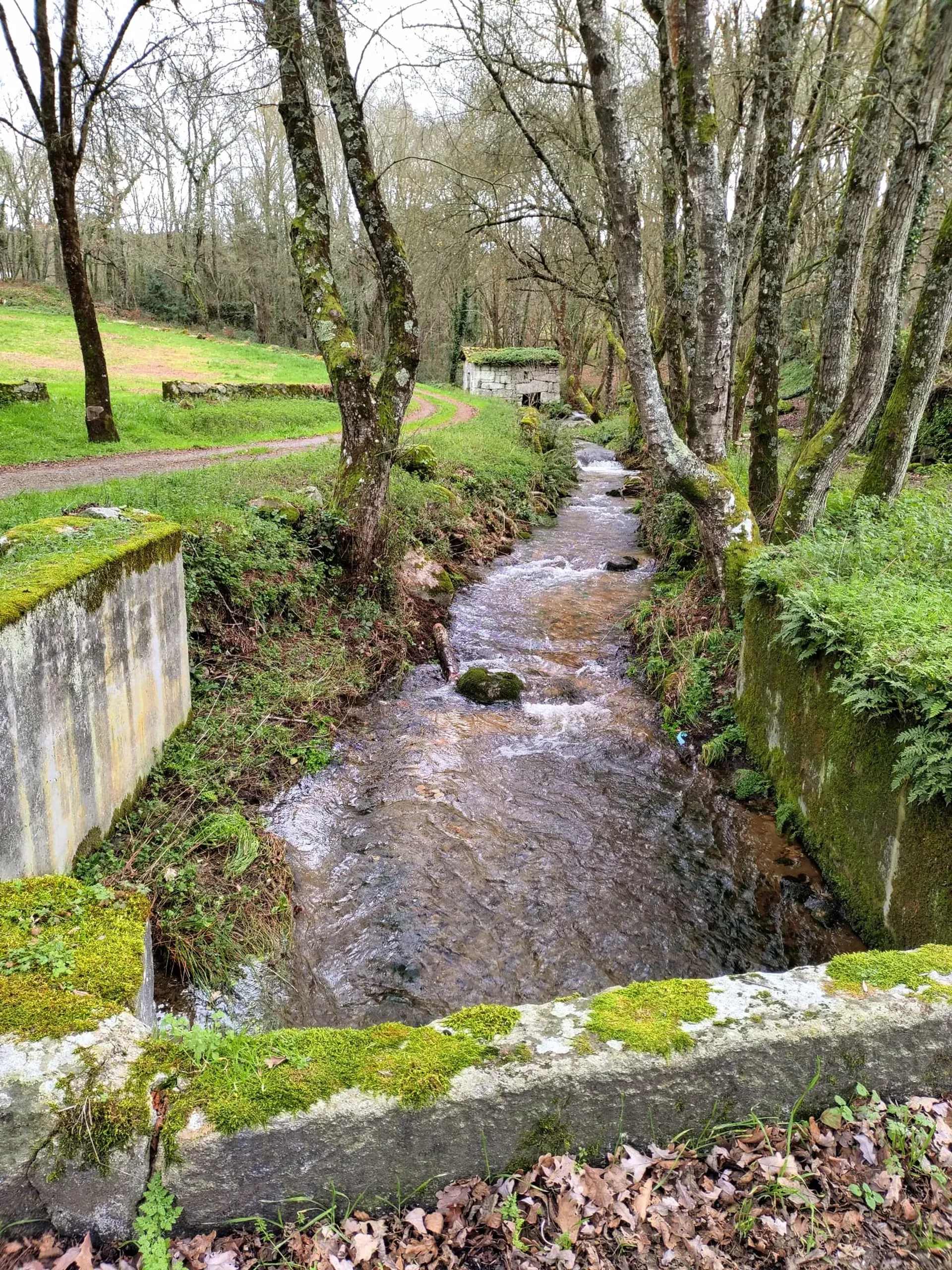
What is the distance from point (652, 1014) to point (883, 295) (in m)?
7.24

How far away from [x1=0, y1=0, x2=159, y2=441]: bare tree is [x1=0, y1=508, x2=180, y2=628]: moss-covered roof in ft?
28.5

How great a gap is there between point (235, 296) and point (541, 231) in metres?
30.6

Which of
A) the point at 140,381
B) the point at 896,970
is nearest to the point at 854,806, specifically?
the point at 896,970

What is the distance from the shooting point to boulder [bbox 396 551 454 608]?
10289mm

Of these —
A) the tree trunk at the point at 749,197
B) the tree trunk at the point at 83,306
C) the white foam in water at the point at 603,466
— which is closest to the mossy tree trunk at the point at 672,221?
the tree trunk at the point at 749,197

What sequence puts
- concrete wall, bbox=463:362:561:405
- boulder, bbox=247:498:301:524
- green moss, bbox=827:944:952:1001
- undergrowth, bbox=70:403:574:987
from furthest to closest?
concrete wall, bbox=463:362:561:405, boulder, bbox=247:498:301:524, undergrowth, bbox=70:403:574:987, green moss, bbox=827:944:952:1001

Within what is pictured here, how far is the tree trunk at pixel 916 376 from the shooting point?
7.46m

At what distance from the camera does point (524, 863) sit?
5.63m

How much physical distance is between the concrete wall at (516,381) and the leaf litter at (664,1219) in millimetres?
31860

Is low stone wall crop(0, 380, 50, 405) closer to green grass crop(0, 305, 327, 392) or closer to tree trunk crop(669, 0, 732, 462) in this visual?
green grass crop(0, 305, 327, 392)

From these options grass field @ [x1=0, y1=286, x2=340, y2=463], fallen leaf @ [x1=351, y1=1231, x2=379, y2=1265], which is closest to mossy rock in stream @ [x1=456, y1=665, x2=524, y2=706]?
fallen leaf @ [x1=351, y1=1231, x2=379, y2=1265]

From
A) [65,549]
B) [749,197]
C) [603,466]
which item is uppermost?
[749,197]

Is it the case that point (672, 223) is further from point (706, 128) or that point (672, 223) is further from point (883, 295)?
point (883, 295)

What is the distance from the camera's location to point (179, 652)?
632cm
